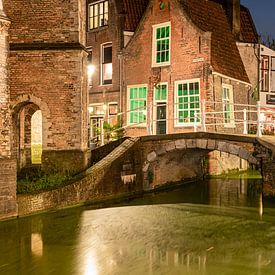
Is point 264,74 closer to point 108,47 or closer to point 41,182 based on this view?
point 108,47

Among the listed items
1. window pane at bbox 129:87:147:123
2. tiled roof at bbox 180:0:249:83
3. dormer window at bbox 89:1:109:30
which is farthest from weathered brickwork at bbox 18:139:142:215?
dormer window at bbox 89:1:109:30

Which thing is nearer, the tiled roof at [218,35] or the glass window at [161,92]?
the tiled roof at [218,35]

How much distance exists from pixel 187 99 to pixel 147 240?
31.6ft

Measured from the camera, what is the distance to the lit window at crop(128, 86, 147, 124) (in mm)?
18817

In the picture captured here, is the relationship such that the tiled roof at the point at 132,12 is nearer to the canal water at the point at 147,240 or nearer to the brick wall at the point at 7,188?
the canal water at the point at 147,240

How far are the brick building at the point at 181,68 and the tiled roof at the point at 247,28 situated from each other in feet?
3.52

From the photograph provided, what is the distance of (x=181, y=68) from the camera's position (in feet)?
57.6

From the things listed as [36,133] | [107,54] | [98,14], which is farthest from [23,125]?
[98,14]

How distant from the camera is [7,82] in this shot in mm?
10023

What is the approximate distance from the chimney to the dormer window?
5.97 m

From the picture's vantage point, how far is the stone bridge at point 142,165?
11.2 m

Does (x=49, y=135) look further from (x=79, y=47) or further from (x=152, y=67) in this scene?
(x=152, y=67)

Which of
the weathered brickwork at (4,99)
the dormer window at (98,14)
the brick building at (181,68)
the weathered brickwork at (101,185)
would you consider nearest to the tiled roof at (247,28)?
the brick building at (181,68)

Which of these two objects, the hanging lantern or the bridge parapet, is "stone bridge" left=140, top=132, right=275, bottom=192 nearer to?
the bridge parapet
